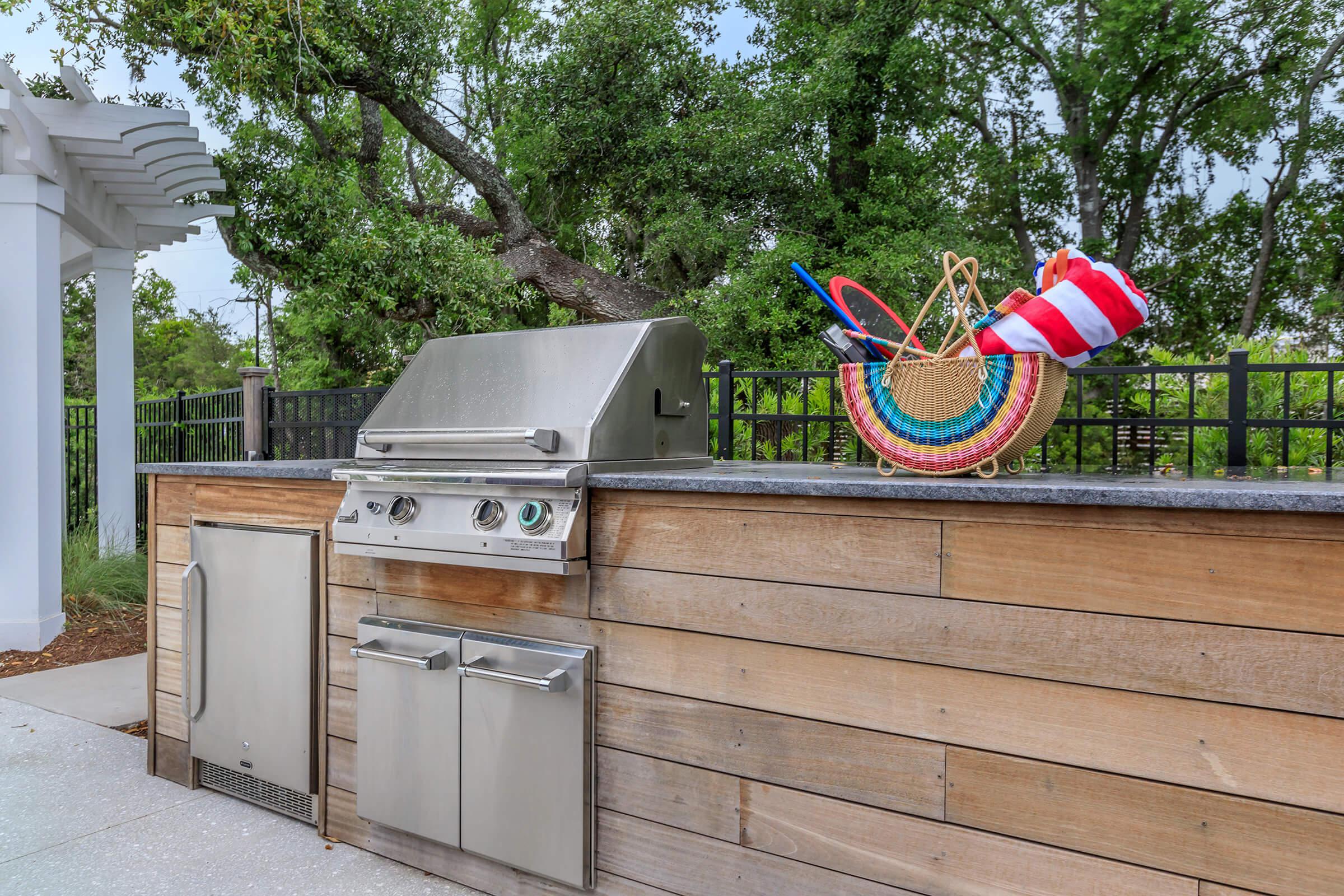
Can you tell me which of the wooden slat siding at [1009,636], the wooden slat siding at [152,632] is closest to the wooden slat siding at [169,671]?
the wooden slat siding at [152,632]

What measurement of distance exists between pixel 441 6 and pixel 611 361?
927 cm

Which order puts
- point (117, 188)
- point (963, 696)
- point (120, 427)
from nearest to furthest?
point (963, 696) < point (117, 188) < point (120, 427)

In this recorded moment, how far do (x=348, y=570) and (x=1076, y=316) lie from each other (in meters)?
1.91

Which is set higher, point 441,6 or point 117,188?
point 441,6

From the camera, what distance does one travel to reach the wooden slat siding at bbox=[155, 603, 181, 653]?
2715mm

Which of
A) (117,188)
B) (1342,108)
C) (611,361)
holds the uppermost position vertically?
(1342,108)

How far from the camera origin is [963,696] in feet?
4.79

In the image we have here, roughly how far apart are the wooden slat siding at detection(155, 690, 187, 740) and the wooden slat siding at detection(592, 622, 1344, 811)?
173cm

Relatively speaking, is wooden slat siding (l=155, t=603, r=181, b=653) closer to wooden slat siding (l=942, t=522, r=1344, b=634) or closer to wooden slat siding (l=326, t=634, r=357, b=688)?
wooden slat siding (l=326, t=634, r=357, b=688)

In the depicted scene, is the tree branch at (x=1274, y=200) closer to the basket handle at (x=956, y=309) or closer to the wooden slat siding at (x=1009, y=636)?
the basket handle at (x=956, y=309)

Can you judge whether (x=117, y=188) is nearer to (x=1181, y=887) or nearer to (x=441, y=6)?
(x=441, y=6)

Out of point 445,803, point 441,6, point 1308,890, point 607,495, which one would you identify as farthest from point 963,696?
point 441,6

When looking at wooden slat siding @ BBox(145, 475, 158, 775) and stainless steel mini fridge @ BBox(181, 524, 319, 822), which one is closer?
stainless steel mini fridge @ BBox(181, 524, 319, 822)

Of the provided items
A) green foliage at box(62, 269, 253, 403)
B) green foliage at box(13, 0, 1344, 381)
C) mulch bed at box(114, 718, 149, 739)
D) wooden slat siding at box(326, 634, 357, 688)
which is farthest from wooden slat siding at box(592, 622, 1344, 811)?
green foliage at box(62, 269, 253, 403)
